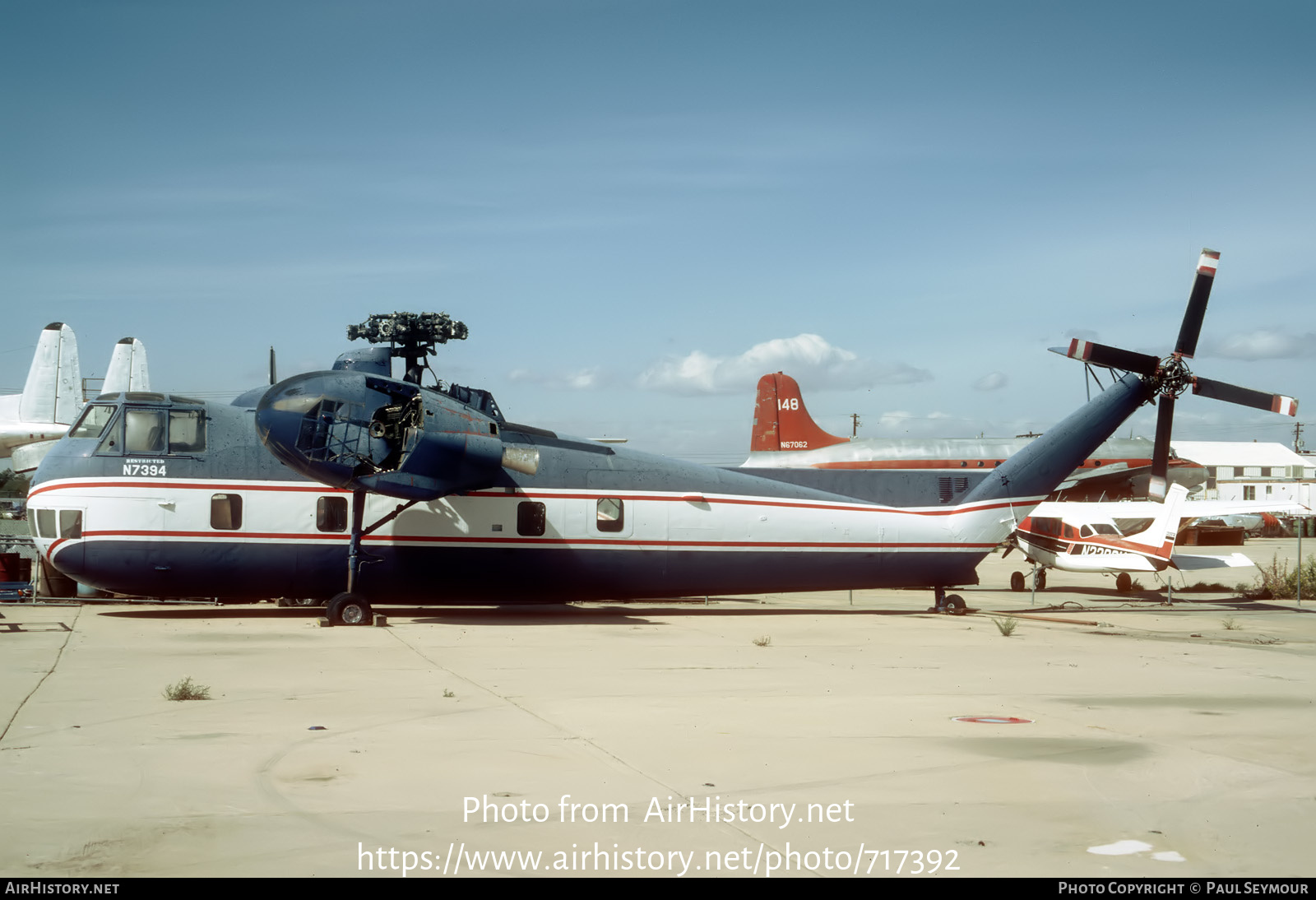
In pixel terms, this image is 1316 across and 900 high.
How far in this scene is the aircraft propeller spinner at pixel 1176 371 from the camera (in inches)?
1019

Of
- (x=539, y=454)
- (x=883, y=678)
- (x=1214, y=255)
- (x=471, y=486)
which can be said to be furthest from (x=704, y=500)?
(x=1214, y=255)

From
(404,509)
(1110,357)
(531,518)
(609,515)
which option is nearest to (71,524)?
(404,509)

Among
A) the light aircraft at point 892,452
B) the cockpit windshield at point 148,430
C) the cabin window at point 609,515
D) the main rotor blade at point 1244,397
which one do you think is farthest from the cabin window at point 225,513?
the light aircraft at point 892,452

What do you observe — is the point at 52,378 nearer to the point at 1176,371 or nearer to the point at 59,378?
the point at 59,378

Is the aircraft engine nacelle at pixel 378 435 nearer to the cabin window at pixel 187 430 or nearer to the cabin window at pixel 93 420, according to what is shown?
the cabin window at pixel 187 430

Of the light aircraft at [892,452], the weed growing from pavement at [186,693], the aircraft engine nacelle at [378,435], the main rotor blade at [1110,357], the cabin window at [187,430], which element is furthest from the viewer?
the light aircraft at [892,452]

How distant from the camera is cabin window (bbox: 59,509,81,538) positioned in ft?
60.8

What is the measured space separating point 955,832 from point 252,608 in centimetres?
1784

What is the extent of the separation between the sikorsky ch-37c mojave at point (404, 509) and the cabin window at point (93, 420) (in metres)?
0.03

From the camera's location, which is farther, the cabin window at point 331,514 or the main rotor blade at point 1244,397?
the main rotor blade at point 1244,397

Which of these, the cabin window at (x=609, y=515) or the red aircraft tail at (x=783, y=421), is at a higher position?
the red aircraft tail at (x=783, y=421)

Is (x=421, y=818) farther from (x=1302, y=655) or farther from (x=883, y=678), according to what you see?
(x=1302, y=655)

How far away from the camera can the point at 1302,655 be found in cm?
1589

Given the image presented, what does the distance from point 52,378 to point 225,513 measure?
151 ft
